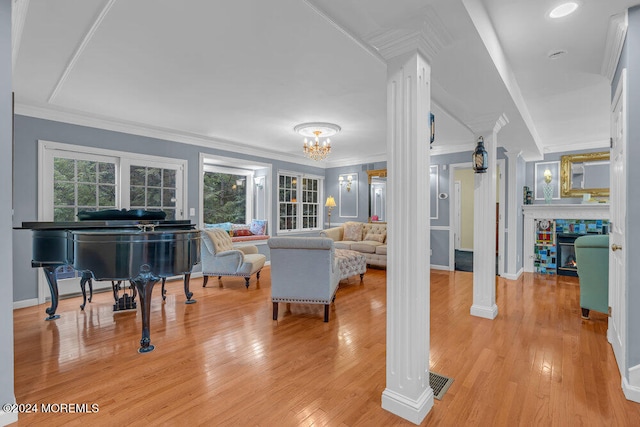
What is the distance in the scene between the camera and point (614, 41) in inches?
87.5

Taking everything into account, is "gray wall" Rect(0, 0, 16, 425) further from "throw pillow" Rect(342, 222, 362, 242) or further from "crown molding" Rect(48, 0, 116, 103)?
"throw pillow" Rect(342, 222, 362, 242)

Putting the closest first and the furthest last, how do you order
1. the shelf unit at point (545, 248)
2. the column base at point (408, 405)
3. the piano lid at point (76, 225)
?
the column base at point (408, 405) → the piano lid at point (76, 225) → the shelf unit at point (545, 248)

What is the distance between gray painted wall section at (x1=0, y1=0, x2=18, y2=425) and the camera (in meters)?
1.59

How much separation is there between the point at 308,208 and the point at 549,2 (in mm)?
6348

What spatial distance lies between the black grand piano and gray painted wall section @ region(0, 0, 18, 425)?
2.41 ft

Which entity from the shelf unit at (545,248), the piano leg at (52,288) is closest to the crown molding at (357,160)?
the shelf unit at (545,248)

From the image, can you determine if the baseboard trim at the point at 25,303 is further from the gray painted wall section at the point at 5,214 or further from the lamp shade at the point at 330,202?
the lamp shade at the point at 330,202

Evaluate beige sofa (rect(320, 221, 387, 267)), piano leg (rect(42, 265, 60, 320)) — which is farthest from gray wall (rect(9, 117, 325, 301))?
beige sofa (rect(320, 221, 387, 267))

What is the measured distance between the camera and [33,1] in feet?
6.25

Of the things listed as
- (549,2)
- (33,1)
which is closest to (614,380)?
(549,2)

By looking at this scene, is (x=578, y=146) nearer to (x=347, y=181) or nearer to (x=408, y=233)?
(x=347, y=181)

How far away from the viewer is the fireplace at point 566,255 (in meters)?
5.41

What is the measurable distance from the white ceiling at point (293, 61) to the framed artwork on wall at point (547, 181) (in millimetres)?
1389

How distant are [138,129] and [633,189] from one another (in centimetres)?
564
